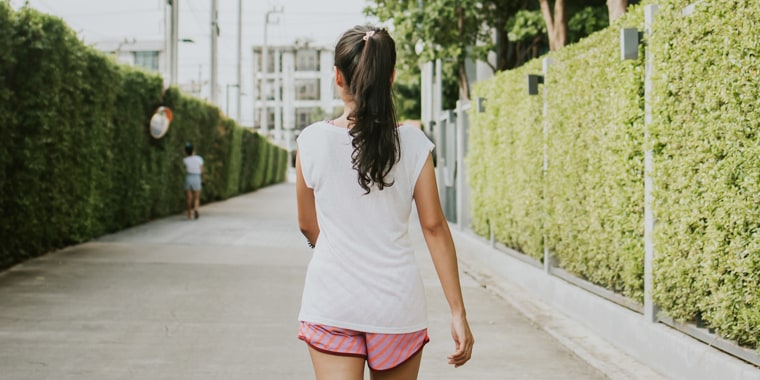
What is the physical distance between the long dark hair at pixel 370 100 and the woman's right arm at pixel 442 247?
117 mm

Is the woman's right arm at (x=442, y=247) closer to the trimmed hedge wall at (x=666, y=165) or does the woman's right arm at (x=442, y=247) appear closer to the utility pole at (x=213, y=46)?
the trimmed hedge wall at (x=666, y=165)

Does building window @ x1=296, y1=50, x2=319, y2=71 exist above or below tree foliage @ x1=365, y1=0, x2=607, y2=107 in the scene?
above

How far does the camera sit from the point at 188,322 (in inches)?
307

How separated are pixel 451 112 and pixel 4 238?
8995 millimetres

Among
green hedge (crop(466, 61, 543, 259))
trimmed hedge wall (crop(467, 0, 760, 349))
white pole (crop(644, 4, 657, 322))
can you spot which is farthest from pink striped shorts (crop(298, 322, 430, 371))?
green hedge (crop(466, 61, 543, 259))

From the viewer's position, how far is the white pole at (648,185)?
6372mm

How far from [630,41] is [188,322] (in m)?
4.23

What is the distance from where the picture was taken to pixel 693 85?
222 inches

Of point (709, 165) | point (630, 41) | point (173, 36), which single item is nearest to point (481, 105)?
point (630, 41)

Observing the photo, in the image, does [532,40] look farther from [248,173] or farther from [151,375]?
[248,173]

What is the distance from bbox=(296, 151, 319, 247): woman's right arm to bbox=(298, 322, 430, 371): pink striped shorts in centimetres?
36

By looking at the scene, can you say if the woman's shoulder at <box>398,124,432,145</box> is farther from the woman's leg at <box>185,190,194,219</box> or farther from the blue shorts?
the blue shorts

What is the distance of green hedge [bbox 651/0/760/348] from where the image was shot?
483 centimetres

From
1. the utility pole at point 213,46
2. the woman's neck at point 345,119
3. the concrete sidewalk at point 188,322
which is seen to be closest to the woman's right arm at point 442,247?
the woman's neck at point 345,119
